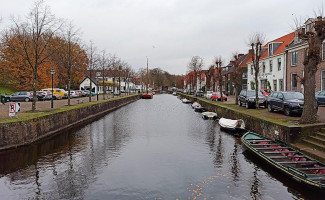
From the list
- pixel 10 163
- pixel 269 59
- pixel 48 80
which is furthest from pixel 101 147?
pixel 48 80

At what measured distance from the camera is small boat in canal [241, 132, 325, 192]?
8.22 m

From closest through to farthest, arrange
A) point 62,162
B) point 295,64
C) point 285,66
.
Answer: point 62,162 → point 295,64 → point 285,66

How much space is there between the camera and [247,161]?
12266 millimetres

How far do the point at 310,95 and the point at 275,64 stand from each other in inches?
1104

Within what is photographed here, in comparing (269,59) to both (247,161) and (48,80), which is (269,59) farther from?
(48,80)

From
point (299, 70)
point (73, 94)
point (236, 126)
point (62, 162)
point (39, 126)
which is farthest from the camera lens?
point (73, 94)

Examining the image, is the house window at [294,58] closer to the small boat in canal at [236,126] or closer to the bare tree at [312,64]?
the small boat in canal at [236,126]

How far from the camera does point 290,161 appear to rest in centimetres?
1038

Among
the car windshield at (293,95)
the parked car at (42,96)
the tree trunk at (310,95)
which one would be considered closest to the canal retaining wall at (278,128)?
the tree trunk at (310,95)

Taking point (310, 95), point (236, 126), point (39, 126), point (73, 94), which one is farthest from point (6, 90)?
point (310, 95)

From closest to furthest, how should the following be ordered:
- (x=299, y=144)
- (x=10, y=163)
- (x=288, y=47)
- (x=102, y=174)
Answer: (x=102, y=174), (x=10, y=163), (x=299, y=144), (x=288, y=47)

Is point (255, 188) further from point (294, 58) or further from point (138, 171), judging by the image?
point (294, 58)

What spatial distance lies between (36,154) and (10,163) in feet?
5.37

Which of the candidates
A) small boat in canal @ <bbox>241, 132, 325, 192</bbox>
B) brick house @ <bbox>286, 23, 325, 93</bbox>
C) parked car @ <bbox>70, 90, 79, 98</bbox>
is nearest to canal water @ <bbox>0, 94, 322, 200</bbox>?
small boat in canal @ <bbox>241, 132, 325, 192</bbox>
